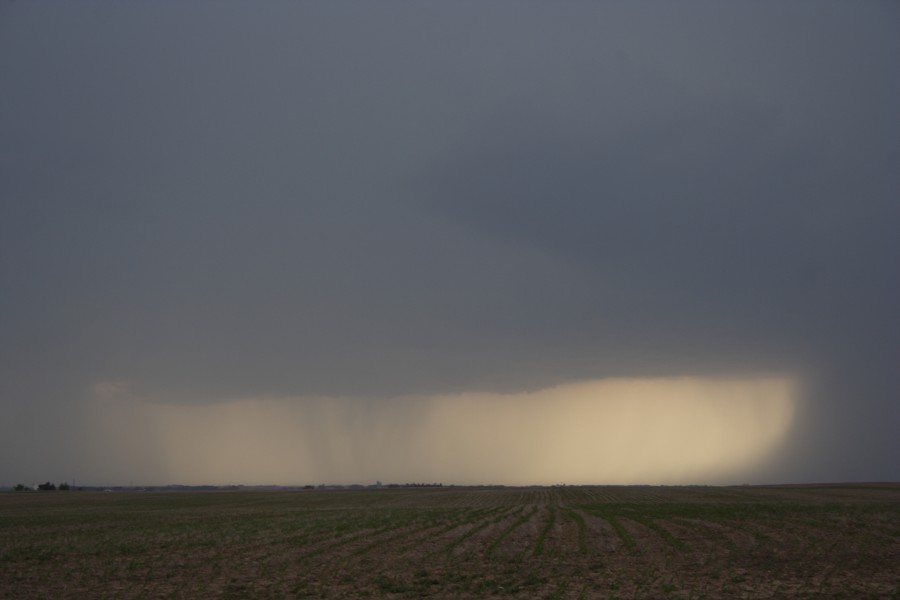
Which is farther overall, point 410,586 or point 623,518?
point 623,518

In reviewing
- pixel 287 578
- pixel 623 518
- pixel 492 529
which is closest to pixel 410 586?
pixel 287 578

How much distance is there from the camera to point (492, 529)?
147 ft

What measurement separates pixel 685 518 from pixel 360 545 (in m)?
28.2

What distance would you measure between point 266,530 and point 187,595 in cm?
2539

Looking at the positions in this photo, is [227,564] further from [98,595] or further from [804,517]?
[804,517]

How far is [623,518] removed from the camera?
54.2 metres

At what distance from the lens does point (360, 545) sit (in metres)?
35.9

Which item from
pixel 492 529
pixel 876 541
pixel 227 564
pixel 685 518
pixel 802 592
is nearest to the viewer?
pixel 802 592

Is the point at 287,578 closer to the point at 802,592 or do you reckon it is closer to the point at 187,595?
the point at 187,595

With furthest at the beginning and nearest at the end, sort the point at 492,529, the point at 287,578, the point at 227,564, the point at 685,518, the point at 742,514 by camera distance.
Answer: the point at 742,514, the point at 685,518, the point at 492,529, the point at 227,564, the point at 287,578

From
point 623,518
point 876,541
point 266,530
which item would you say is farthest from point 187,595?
point 623,518

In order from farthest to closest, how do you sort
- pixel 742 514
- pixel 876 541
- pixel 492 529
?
pixel 742 514, pixel 492 529, pixel 876 541

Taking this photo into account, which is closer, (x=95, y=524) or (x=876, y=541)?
(x=876, y=541)

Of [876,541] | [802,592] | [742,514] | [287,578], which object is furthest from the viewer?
[742,514]
